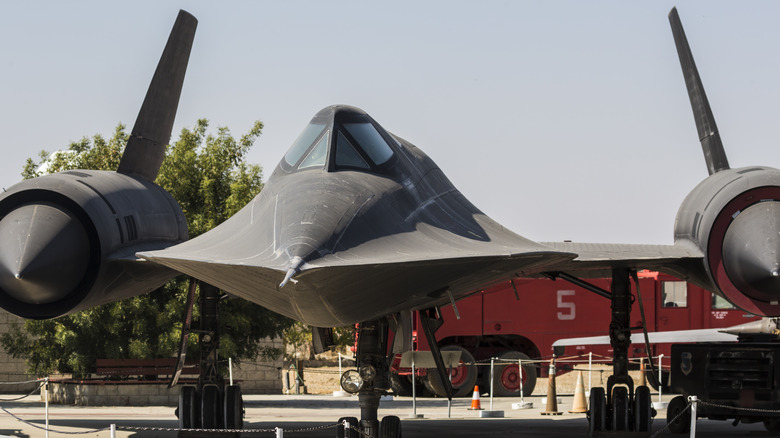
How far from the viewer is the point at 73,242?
10.6m

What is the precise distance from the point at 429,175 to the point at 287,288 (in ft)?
11.7

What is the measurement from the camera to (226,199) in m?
22.1

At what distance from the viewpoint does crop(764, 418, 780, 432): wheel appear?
571 inches

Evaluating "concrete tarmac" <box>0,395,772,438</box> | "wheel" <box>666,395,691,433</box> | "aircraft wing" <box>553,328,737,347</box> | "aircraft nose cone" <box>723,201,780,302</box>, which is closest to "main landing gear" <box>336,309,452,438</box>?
"concrete tarmac" <box>0,395,772,438</box>

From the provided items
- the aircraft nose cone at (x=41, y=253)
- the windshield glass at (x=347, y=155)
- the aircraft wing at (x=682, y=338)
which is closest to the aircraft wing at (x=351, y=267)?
the windshield glass at (x=347, y=155)

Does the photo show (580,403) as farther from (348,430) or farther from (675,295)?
(348,430)

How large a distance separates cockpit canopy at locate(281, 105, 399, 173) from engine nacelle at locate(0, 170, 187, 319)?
2.34m

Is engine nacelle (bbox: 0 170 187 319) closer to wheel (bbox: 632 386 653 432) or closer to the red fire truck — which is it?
wheel (bbox: 632 386 653 432)

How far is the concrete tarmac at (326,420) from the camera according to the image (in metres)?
13.8

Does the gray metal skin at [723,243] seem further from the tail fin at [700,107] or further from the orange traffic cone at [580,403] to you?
the orange traffic cone at [580,403]

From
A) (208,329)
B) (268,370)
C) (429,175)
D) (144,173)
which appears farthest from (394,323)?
(268,370)

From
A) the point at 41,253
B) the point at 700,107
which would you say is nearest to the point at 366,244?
the point at 41,253

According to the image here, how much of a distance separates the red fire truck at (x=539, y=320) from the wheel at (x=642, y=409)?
32.2 feet

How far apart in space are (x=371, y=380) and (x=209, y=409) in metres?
3.60
